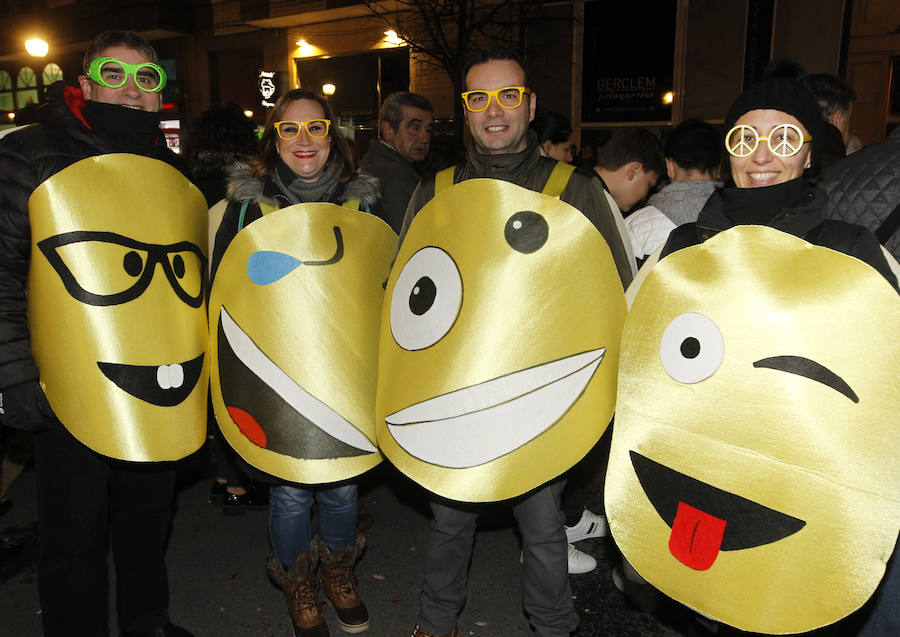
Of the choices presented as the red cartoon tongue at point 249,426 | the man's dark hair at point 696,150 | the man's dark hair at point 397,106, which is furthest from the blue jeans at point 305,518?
the man's dark hair at point 397,106

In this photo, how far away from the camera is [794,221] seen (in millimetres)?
1636

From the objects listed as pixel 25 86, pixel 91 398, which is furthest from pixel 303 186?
pixel 25 86

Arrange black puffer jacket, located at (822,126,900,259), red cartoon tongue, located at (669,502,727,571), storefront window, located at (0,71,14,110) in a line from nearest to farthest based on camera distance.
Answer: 1. red cartoon tongue, located at (669,502,727,571)
2. black puffer jacket, located at (822,126,900,259)
3. storefront window, located at (0,71,14,110)

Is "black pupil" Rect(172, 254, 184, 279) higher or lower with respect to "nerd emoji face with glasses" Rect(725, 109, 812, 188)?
lower

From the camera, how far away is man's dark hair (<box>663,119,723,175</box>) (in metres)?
3.12

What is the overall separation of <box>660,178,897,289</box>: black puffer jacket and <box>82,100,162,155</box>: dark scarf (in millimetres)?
1651

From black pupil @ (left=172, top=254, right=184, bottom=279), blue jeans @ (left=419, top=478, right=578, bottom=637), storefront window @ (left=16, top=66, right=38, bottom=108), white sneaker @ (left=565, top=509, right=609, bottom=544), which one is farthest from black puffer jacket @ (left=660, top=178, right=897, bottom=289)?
storefront window @ (left=16, top=66, right=38, bottom=108)

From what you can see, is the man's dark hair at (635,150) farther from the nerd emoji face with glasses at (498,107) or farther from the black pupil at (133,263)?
the black pupil at (133,263)

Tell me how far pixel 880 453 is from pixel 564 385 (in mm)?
737

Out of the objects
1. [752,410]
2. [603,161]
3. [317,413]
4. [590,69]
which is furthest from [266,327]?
[590,69]

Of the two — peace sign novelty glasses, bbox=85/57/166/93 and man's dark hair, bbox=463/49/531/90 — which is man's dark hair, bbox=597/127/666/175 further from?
peace sign novelty glasses, bbox=85/57/166/93

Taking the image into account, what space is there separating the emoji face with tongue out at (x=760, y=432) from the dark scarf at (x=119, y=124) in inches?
63.6

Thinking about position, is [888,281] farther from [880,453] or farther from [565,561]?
[565,561]

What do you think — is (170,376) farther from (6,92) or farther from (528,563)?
(6,92)
